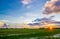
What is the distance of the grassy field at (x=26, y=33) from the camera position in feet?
19.5

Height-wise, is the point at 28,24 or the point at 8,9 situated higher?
the point at 8,9

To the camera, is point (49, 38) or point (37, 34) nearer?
point (49, 38)

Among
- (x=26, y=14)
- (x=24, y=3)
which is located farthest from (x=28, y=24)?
(x=24, y=3)

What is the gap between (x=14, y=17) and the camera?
19.1ft

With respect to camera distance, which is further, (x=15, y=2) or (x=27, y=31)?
(x=27, y=31)

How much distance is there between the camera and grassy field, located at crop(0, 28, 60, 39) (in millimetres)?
5938

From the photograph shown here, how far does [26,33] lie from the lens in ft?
20.5

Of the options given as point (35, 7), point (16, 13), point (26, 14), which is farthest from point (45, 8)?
point (16, 13)

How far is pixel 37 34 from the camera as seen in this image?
6.21 metres

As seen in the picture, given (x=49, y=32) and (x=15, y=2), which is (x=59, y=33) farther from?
(x=15, y=2)

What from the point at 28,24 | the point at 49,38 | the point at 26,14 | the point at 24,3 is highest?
the point at 24,3

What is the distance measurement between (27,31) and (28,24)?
76 cm

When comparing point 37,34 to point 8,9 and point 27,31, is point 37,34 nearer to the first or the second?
point 27,31

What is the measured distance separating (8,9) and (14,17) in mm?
449
